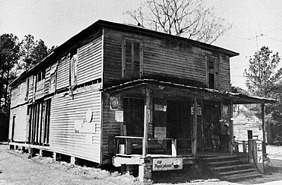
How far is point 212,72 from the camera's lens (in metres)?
17.0

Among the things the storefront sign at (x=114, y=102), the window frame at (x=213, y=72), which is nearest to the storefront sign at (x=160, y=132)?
the storefront sign at (x=114, y=102)

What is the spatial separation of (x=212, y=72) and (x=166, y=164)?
312 inches

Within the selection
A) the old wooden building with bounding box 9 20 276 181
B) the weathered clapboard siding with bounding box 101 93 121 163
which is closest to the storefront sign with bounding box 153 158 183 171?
the old wooden building with bounding box 9 20 276 181

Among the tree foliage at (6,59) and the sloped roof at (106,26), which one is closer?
the sloped roof at (106,26)

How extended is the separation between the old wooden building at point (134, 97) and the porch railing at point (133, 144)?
0.13ft

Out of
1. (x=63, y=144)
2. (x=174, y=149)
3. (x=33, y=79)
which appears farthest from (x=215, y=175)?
(x=33, y=79)

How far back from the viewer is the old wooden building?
1215cm

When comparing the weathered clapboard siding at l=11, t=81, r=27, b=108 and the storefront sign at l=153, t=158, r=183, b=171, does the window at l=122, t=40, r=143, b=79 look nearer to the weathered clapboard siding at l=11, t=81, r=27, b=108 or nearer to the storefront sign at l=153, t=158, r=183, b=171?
the storefront sign at l=153, t=158, r=183, b=171

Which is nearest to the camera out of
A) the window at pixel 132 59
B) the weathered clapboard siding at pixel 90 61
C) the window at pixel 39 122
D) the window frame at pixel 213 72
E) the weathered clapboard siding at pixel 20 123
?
the weathered clapboard siding at pixel 90 61

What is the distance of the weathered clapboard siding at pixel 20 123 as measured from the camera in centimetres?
2420

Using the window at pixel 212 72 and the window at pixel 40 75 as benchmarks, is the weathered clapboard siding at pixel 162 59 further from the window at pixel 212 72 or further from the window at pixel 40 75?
the window at pixel 40 75

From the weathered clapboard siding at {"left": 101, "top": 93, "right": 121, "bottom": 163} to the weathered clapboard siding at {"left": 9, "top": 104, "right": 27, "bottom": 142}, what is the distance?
45.0 ft

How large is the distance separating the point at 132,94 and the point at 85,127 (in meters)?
2.71

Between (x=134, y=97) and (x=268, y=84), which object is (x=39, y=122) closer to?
(x=134, y=97)
